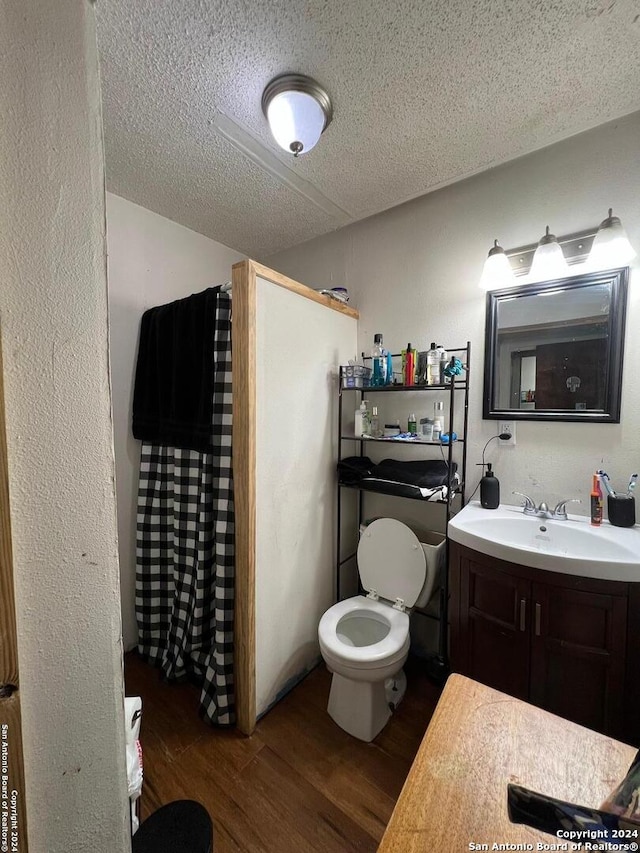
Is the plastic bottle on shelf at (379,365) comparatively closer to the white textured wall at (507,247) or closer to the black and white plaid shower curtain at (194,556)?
the white textured wall at (507,247)

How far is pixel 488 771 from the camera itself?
630mm

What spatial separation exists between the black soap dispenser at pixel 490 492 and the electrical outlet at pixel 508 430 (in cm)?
17

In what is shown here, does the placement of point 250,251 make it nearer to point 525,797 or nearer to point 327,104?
point 327,104

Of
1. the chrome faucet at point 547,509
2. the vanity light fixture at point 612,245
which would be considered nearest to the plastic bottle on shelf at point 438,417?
the chrome faucet at point 547,509

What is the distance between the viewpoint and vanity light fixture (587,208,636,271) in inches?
49.4

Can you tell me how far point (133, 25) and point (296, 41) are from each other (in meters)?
0.46

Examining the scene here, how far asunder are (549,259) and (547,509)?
1.06 metres

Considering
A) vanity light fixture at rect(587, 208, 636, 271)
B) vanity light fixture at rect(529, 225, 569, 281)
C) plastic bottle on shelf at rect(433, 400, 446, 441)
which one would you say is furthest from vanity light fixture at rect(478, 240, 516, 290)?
plastic bottle on shelf at rect(433, 400, 446, 441)

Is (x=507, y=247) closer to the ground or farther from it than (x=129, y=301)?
farther from it

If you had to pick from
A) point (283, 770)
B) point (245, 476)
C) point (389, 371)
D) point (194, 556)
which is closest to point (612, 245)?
point (389, 371)

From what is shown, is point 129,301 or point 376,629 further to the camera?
point 129,301

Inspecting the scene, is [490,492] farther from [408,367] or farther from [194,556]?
[194,556]

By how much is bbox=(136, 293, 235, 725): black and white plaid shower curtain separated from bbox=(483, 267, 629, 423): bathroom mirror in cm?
125

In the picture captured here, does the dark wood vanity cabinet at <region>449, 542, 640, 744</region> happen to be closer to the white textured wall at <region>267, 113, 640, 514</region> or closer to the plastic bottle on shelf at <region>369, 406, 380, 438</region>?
the white textured wall at <region>267, 113, 640, 514</region>
